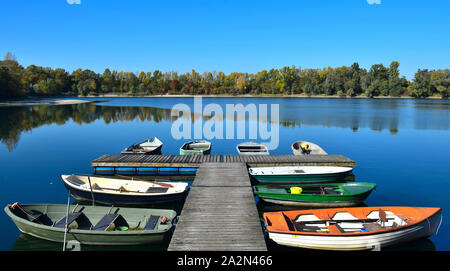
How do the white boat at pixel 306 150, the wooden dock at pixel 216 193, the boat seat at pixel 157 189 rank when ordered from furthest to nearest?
the white boat at pixel 306 150 → the boat seat at pixel 157 189 → the wooden dock at pixel 216 193

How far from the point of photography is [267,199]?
12.5 m

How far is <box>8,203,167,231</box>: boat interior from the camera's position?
9.62 meters

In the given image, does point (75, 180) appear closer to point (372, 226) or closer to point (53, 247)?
point (53, 247)

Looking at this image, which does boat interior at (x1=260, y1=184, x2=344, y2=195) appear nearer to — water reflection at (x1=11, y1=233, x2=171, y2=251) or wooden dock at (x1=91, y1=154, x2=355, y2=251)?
wooden dock at (x1=91, y1=154, x2=355, y2=251)

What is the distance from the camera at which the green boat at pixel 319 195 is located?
12.1 metres

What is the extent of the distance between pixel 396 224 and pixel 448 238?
308cm

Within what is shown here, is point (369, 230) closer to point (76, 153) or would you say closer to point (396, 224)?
point (396, 224)

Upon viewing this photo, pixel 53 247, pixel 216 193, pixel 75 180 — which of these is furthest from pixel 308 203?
pixel 75 180

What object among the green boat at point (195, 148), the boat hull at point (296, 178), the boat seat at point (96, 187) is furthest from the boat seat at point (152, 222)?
the green boat at point (195, 148)

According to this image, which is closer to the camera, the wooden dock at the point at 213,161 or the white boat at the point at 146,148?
the wooden dock at the point at 213,161

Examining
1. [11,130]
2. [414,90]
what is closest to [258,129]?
[11,130]

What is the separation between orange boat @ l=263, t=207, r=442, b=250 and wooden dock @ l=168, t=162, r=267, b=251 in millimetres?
917

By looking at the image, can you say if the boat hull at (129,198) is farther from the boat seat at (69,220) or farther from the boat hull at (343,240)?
the boat hull at (343,240)

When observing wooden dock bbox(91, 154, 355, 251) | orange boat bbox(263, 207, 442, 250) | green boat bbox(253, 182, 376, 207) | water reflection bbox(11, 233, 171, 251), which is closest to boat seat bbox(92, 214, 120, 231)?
water reflection bbox(11, 233, 171, 251)
